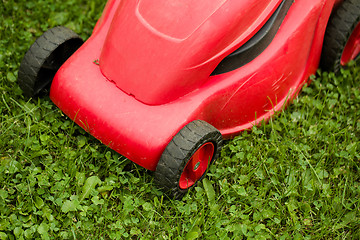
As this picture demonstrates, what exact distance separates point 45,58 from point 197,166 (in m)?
0.72

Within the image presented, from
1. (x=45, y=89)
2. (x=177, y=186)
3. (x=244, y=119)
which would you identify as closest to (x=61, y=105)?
(x=45, y=89)

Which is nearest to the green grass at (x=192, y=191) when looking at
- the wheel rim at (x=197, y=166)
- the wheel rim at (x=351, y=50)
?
the wheel rim at (x=197, y=166)

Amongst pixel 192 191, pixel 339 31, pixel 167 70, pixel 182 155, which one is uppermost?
pixel 339 31

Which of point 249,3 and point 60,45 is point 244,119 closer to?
point 249,3

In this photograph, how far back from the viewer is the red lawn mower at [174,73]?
1.81 m

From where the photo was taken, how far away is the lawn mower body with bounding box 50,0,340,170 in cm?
181

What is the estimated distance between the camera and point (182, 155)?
1743 millimetres

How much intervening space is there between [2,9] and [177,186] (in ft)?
4.57

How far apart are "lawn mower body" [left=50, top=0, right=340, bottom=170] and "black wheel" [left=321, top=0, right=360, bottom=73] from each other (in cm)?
30

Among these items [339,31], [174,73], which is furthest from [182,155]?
[339,31]

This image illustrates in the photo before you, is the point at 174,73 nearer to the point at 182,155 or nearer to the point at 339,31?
the point at 182,155

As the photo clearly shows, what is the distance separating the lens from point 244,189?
76.7 inches

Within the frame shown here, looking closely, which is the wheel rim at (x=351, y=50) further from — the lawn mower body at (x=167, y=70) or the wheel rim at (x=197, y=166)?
the wheel rim at (x=197, y=166)

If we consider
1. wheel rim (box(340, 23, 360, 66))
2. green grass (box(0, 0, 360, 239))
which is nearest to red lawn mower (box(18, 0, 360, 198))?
green grass (box(0, 0, 360, 239))
